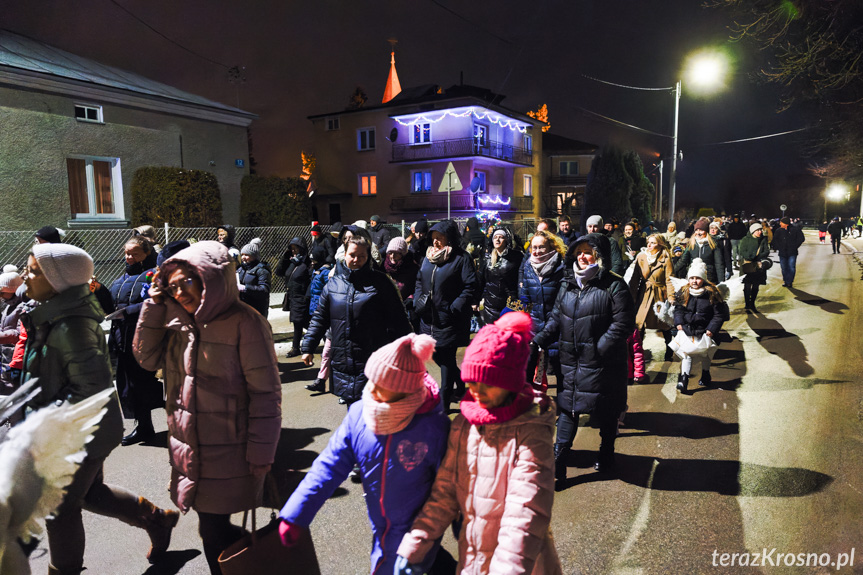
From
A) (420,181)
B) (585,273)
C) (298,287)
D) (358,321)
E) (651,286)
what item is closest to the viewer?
(358,321)

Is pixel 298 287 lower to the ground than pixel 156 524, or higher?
higher

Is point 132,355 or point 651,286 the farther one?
point 651,286

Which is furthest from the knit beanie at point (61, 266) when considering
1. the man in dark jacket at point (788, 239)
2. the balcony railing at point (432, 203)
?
the balcony railing at point (432, 203)

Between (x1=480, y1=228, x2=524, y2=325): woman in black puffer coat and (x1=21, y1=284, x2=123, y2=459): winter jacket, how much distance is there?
502cm

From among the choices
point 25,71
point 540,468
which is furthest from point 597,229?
point 25,71

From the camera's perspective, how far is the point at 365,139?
3738cm

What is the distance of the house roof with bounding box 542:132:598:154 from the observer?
51.8 meters

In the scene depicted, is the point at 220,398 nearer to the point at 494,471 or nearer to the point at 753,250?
the point at 494,471

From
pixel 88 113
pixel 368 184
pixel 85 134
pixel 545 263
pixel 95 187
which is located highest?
pixel 88 113

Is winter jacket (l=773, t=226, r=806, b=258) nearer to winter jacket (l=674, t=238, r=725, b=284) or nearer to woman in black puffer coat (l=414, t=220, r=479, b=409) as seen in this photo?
winter jacket (l=674, t=238, r=725, b=284)

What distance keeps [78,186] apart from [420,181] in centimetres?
2283

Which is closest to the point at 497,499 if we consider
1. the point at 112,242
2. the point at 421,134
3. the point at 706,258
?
the point at 706,258

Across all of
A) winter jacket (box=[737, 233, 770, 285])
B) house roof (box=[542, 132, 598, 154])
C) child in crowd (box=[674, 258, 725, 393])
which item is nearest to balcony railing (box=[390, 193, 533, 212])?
house roof (box=[542, 132, 598, 154])

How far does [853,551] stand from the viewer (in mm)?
3602
